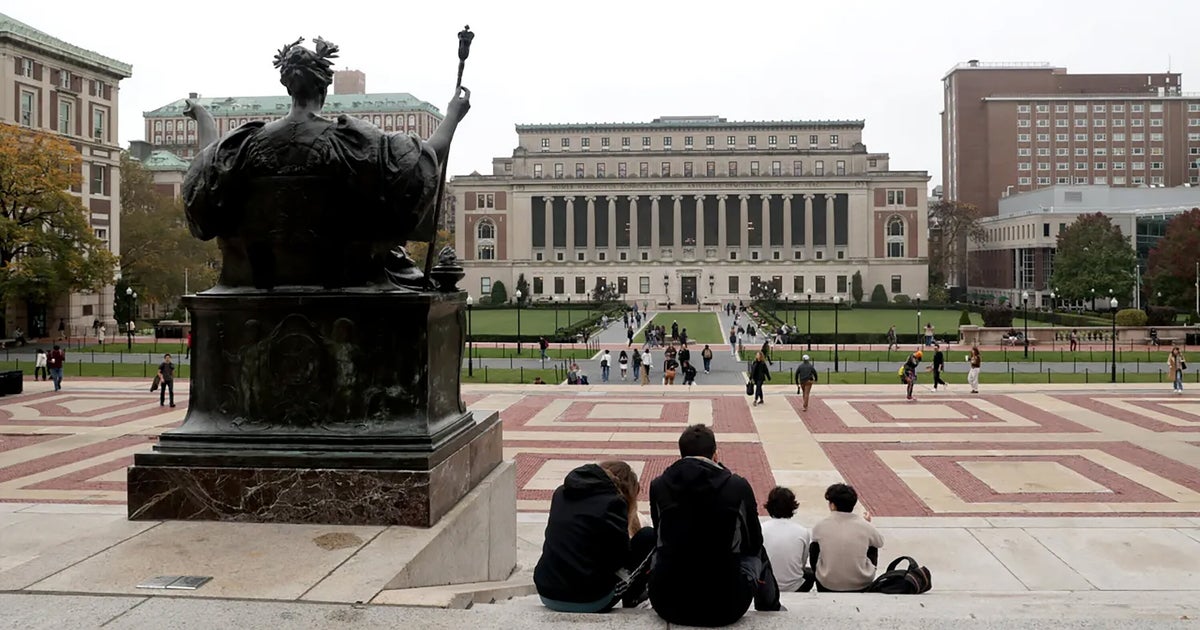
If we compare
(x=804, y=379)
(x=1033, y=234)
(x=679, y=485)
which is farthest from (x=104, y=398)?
(x=1033, y=234)

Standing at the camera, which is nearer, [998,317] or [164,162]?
[998,317]

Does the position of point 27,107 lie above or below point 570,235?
above

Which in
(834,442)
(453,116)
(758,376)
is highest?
(453,116)

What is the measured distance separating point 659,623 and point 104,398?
29.6 meters

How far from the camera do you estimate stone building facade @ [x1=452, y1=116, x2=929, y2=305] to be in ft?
417

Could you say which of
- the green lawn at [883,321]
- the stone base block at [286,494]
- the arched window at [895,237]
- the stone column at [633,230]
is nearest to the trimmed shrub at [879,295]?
the arched window at [895,237]

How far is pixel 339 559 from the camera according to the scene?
6.27 m

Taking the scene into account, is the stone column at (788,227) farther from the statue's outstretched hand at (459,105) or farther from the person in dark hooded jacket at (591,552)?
A: the person in dark hooded jacket at (591,552)

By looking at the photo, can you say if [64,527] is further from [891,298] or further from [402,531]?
[891,298]

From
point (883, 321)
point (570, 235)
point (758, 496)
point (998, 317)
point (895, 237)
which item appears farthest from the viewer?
point (570, 235)

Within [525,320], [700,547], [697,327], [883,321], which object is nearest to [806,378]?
[700,547]

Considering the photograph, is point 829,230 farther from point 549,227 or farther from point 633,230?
point 549,227

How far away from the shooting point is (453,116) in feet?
27.4

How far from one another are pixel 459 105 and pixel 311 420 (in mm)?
2877
